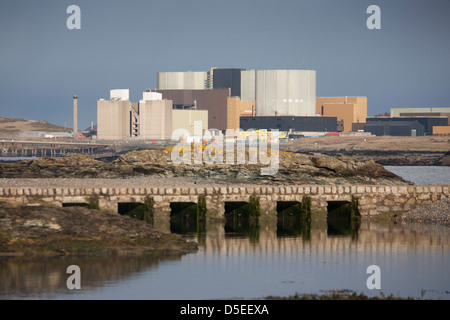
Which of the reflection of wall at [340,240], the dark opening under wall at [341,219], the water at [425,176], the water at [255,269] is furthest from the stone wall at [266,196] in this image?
the water at [425,176]

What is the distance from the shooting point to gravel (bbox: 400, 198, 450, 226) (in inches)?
1700

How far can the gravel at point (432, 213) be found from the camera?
43.2 m

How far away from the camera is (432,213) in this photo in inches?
1721

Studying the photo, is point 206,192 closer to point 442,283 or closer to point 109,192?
point 109,192

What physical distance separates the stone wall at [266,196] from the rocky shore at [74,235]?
767 centimetres

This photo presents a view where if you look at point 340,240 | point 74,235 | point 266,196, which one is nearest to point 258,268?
point 74,235

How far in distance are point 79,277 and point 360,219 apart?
830 inches

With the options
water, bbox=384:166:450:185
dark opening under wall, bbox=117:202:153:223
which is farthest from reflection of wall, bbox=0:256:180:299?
water, bbox=384:166:450:185

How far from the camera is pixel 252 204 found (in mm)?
44094

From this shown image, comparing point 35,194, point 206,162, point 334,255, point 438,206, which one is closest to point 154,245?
point 334,255

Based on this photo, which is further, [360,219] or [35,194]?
[360,219]

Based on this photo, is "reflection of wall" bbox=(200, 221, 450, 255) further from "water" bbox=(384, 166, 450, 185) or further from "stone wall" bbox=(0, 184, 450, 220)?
"water" bbox=(384, 166, 450, 185)
